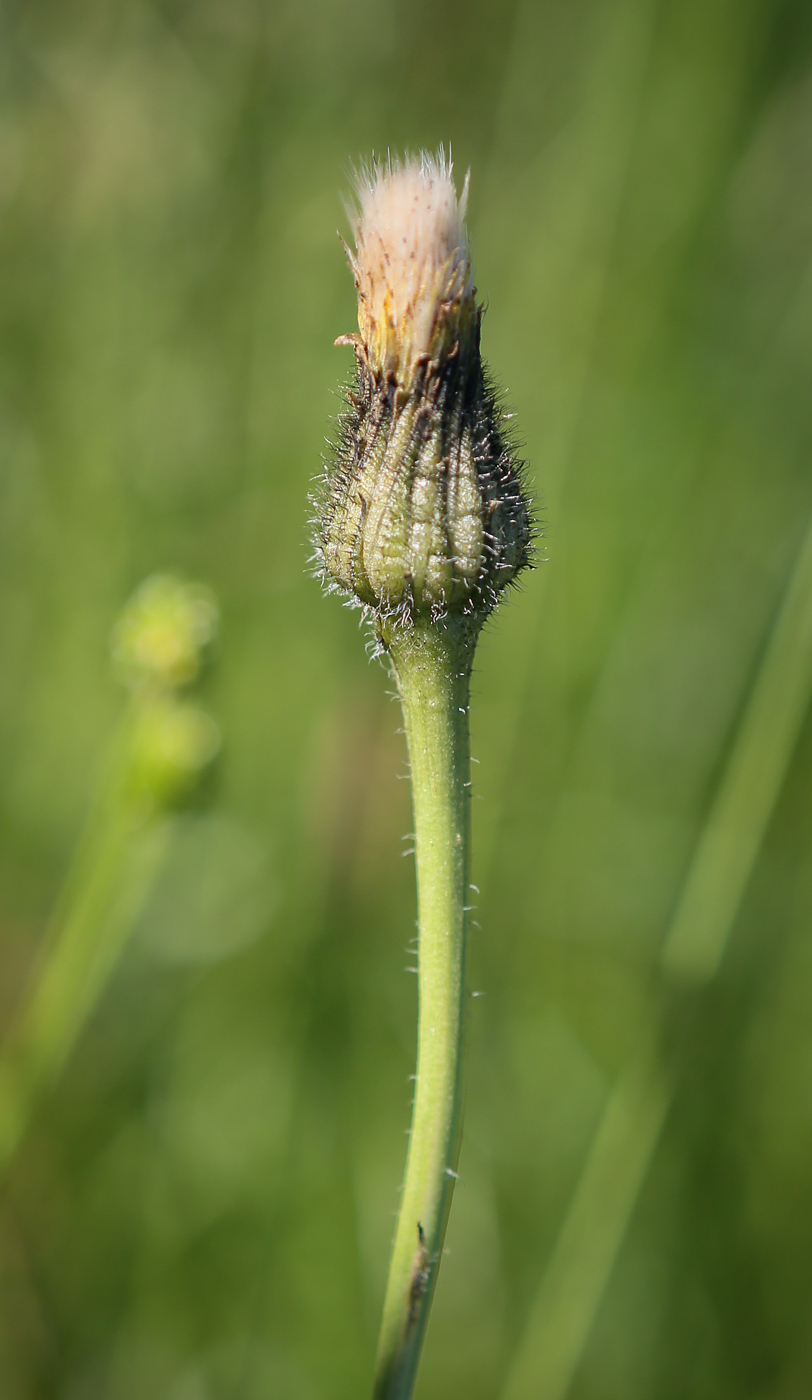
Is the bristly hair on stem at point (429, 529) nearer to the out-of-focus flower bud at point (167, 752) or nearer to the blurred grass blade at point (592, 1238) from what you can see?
the out-of-focus flower bud at point (167, 752)

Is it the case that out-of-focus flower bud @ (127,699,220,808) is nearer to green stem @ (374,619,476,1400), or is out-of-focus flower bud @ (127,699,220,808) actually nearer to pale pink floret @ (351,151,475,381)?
green stem @ (374,619,476,1400)

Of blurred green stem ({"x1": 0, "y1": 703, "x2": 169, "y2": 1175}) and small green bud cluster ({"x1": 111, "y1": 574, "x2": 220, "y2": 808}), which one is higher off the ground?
small green bud cluster ({"x1": 111, "y1": 574, "x2": 220, "y2": 808})

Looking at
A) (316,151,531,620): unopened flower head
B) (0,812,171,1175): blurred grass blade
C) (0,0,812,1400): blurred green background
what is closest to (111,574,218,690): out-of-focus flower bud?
(0,812,171,1175): blurred grass blade

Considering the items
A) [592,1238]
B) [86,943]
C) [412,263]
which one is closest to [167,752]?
[86,943]

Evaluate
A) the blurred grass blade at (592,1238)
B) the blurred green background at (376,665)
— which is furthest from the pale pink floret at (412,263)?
the blurred green background at (376,665)

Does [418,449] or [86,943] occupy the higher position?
[418,449]

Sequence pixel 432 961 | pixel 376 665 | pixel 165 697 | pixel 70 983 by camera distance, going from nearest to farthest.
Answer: pixel 432 961 → pixel 70 983 → pixel 165 697 → pixel 376 665

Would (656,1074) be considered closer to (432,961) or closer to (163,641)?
(432,961)
